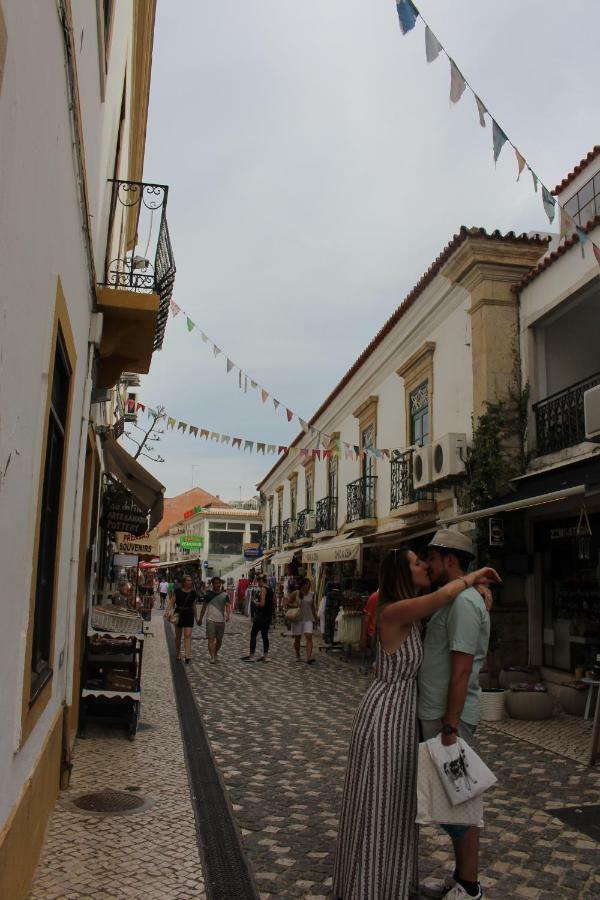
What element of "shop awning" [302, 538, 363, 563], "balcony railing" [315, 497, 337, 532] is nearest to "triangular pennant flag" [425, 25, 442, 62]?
"shop awning" [302, 538, 363, 563]

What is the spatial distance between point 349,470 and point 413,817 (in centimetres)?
1656

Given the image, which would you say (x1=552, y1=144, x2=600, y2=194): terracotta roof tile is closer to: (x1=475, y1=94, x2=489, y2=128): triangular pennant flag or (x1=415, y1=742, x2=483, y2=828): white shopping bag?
(x1=475, y1=94, x2=489, y2=128): triangular pennant flag

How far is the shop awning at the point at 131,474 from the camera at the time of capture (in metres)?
8.77

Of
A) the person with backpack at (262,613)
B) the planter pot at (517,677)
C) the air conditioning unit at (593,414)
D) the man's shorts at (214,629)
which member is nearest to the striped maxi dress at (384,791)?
the air conditioning unit at (593,414)

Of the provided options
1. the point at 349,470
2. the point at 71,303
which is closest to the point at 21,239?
the point at 71,303

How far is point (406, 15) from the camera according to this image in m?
4.66

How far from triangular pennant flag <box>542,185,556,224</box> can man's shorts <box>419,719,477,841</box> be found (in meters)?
4.28

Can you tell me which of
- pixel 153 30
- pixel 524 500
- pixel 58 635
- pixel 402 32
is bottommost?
pixel 58 635

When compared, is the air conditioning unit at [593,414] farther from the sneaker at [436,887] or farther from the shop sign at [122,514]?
the shop sign at [122,514]

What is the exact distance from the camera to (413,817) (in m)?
3.10

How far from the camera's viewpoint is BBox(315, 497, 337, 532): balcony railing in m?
20.8

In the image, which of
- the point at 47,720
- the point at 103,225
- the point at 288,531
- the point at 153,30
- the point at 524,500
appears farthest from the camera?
the point at 288,531

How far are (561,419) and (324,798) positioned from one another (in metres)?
6.41

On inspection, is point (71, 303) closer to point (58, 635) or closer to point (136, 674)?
point (58, 635)
